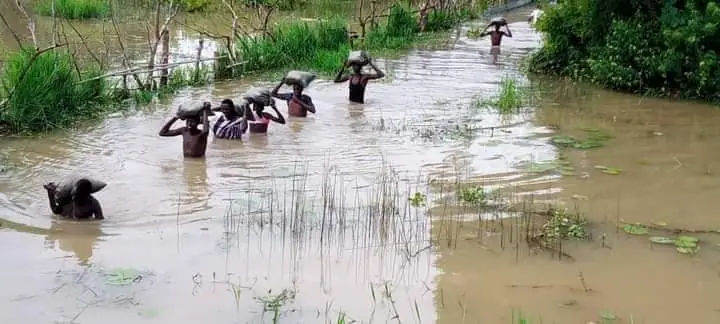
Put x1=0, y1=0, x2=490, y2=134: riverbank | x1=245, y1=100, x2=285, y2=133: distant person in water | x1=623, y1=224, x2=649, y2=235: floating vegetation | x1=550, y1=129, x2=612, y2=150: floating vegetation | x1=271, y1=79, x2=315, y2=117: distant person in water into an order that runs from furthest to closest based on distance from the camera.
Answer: x1=271, y1=79, x2=315, y2=117: distant person in water < x1=245, y1=100, x2=285, y2=133: distant person in water < x1=0, y1=0, x2=490, y2=134: riverbank < x1=550, y1=129, x2=612, y2=150: floating vegetation < x1=623, y1=224, x2=649, y2=235: floating vegetation

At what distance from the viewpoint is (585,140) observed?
29.1 feet

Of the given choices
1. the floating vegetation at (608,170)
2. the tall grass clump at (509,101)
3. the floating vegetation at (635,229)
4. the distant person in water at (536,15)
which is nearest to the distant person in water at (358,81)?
the tall grass clump at (509,101)

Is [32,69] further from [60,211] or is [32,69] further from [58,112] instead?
[60,211]

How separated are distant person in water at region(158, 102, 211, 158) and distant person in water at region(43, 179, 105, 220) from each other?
185 cm

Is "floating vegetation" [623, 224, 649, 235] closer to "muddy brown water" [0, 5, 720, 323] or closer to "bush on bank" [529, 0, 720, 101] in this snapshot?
"muddy brown water" [0, 5, 720, 323]

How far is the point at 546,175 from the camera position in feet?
24.0

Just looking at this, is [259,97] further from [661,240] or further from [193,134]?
[661,240]

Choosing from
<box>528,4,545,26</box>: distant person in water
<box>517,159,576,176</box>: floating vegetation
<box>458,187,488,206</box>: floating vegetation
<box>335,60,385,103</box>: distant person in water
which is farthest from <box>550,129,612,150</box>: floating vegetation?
<box>528,4,545,26</box>: distant person in water

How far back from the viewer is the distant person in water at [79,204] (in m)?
5.72

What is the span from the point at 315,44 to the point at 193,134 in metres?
7.56

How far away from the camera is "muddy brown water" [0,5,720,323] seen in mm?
4594

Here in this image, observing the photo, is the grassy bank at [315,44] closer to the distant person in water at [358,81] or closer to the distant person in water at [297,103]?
the distant person in water at [358,81]

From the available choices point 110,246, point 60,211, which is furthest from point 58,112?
point 110,246

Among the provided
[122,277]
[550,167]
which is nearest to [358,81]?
[550,167]
